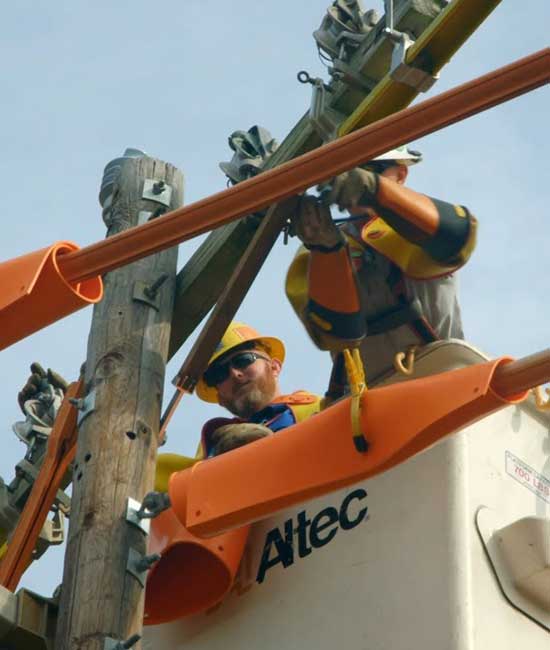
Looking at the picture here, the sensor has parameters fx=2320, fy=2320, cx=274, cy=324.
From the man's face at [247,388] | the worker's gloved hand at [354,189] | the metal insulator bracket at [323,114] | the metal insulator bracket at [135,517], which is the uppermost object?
the metal insulator bracket at [323,114]

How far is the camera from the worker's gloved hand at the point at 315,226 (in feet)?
26.8

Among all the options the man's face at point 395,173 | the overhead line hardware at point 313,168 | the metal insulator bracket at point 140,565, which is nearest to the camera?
the overhead line hardware at point 313,168

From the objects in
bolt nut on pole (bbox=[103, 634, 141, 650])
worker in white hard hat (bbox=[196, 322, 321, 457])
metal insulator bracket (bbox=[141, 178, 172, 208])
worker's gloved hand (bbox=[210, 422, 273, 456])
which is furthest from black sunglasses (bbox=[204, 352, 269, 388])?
bolt nut on pole (bbox=[103, 634, 141, 650])

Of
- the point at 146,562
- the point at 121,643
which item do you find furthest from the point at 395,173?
the point at 121,643

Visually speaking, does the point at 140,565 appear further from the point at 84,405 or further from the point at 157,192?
the point at 157,192

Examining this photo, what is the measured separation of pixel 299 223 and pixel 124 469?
110cm

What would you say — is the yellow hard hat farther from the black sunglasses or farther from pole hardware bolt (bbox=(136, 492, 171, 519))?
pole hardware bolt (bbox=(136, 492, 171, 519))

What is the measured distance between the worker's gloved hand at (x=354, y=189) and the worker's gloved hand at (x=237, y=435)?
2.88 ft

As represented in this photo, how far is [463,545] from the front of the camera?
7.31 metres

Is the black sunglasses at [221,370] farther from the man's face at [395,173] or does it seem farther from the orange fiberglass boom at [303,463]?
the orange fiberglass boom at [303,463]

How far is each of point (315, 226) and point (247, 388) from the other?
129 cm

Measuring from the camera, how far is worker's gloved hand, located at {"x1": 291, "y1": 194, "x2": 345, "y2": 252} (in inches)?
321

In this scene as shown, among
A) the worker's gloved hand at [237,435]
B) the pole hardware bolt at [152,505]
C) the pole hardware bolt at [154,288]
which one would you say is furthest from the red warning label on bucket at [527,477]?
the pole hardware bolt at [154,288]

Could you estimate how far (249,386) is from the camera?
930 cm
